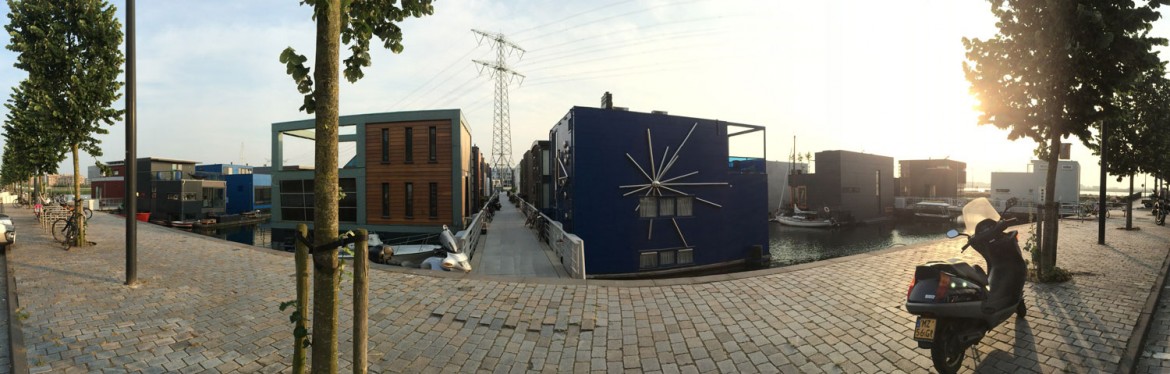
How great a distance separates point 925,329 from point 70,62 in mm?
15655

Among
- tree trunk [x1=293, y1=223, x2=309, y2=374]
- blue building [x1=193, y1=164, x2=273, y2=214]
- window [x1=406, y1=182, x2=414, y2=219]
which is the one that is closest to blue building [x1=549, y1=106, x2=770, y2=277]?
window [x1=406, y1=182, x2=414, y2=219]

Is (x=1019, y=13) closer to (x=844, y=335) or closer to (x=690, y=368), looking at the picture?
(x=844, y=335)

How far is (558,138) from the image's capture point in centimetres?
1512

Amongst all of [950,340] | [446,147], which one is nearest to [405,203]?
[446,147]

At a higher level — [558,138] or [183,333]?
[558,138]

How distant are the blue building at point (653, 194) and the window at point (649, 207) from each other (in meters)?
0.03

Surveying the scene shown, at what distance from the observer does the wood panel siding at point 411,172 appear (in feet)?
56.0

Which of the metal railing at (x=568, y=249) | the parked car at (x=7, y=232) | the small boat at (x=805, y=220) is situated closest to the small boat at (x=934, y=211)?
the small boat at (x=805, y=220)

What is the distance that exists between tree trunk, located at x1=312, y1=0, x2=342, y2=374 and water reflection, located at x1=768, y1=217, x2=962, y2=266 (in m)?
23.6

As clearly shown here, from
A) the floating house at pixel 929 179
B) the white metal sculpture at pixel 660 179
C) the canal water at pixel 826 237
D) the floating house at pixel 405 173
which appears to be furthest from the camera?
the floating house at pixel 929 179

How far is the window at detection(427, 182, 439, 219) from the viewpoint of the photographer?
1723 cm

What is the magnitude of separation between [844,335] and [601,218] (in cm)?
830

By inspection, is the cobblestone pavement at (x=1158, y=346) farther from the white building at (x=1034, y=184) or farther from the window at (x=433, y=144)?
the white building at (x=1034, y=184)

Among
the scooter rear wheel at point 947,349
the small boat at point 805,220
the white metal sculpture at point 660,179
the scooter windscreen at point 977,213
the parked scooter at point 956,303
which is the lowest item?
the small boat at point 805,220
